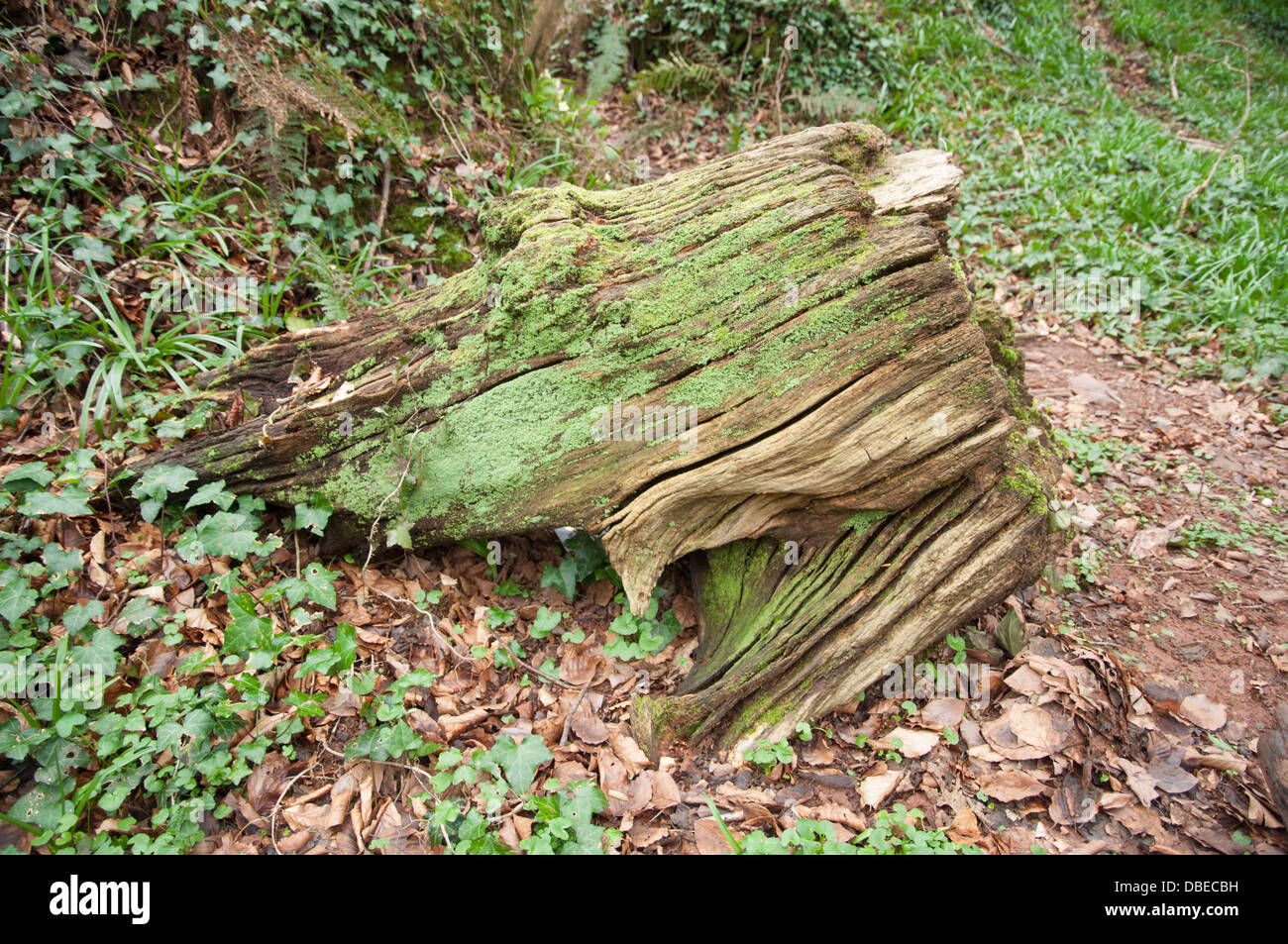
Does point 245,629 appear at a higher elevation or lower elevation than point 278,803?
higher

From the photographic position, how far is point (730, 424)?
3023mm

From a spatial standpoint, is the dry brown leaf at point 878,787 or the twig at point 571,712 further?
the twig at point 571,712

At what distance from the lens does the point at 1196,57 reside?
388 inches

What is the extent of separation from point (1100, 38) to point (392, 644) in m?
12.7

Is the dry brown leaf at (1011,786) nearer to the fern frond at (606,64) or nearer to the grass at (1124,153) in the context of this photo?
the grass at (1124,153)

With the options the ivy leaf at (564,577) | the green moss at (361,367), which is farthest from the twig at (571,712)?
the green moss at (361,367)

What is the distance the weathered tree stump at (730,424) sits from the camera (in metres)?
2.97
